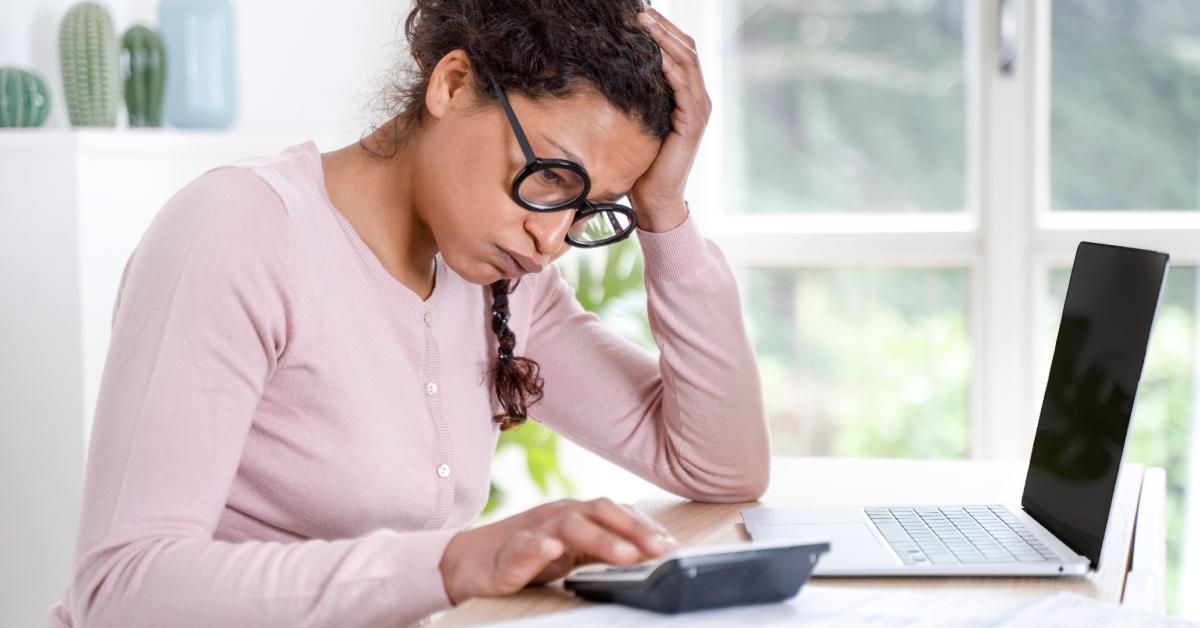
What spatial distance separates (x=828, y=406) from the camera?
3.14 meters

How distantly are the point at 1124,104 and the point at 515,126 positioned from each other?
89.0 inches

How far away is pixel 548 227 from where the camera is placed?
1120 mm

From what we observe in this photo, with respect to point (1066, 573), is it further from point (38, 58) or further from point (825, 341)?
point (825, 341)

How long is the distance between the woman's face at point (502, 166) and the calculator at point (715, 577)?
37cm

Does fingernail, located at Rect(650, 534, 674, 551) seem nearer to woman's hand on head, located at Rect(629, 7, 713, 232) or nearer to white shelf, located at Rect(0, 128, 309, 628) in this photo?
woman's hand on head, located at Rect(629, 7, 713, 232)

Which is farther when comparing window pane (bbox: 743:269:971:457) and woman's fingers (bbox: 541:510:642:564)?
window pane (bbox: 743:269:971:457)

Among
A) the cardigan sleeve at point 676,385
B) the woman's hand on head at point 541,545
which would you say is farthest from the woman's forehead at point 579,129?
the woman's hand on head at point 541,545

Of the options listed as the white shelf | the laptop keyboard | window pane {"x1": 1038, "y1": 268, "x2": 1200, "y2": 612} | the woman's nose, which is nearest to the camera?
the laptop keyboard

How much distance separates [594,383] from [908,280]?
1792mm

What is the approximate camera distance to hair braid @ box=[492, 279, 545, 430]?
1.29m

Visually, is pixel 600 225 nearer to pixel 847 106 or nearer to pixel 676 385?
pixel 676 385

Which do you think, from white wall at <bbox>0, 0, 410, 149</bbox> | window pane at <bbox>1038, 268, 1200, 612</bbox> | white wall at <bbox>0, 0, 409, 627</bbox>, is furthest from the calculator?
window pane at <bbox>1038, 268, 1200, 612</bbox>

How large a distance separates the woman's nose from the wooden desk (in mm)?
303

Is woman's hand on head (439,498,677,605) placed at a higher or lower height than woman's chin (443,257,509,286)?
lower
